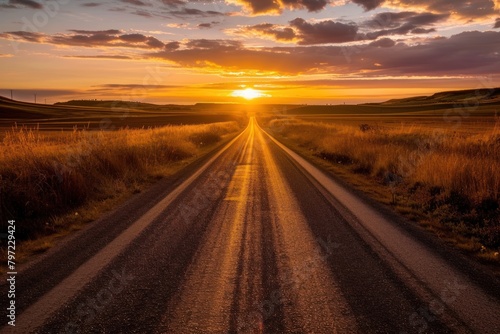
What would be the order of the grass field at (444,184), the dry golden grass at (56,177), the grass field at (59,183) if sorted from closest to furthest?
1. the grass field at (444,184)
2. the grass field at (59,183)
3. the dry golden grass at (56,177)

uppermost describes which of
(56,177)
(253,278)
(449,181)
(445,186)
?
(56,177)

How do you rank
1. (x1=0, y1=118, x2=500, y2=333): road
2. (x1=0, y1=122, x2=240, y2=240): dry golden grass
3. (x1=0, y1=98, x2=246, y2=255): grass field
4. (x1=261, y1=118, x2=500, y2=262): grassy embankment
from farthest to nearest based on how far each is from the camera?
(x1=0, y1=122, x2=240, y2=240): dry golden grass
(x1=0, y1=98, x2=246, y2=255): grass field
(x1=261, y1=118, x2=500, y2=262): grassy embankment
(x1=0, y1=118, x2=500, y2=333): road

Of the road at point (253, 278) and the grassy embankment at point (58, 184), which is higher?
the grassy embankment at point (58, 184)

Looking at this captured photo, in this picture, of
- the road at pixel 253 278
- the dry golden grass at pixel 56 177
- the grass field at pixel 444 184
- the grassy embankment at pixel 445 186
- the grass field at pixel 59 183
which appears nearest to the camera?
the road at pixel 253 278

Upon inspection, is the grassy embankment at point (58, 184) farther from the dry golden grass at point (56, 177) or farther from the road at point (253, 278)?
the road at point (253, 278)

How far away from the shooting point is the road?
4.23 m

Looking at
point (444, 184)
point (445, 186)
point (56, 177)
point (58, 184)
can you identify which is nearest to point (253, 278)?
point (58, 184)

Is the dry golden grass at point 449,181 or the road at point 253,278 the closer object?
the road at point 253,278

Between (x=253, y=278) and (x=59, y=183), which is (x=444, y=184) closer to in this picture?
(x=253, y=278)

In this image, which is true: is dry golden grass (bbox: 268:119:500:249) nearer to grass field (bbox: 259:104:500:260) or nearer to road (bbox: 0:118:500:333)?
grass field (bbox: 259:104:500:260)

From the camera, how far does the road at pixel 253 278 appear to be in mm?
4227

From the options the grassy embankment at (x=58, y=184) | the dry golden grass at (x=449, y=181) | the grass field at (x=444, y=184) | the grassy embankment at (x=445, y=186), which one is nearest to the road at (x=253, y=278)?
the grassy embankment at (x=58, y=184)

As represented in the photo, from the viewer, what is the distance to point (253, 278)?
17.6 ft

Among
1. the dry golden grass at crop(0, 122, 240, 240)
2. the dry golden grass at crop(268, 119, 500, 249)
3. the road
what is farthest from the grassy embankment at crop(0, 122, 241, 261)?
the dry golden grass at crop(268, 119, 500, 249)
